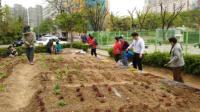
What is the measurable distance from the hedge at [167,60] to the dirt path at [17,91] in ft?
19.5

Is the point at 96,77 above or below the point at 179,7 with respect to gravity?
below

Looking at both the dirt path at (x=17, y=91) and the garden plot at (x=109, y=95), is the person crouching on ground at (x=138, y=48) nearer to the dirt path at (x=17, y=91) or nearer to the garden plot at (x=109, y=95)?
the garden plot at (x=109, y=95)

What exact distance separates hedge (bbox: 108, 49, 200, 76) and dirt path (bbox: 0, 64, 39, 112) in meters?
5.96

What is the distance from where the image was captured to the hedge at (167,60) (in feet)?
48.6

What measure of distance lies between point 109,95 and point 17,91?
2856mm

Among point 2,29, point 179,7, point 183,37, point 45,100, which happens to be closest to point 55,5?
point 2,29

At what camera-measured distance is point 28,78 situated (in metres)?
13.2

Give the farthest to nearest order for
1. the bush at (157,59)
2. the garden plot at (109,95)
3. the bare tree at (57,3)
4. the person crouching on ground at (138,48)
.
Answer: the bare tree at (57,3) < the bush at (157,59) < the person crouching on ground at (138,48) < the garden plot at (109,95)

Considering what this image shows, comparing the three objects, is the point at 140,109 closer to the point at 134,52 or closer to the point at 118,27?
the point at 134,52

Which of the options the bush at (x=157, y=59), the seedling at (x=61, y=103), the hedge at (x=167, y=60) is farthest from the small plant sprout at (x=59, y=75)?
the bush at (x=157, y=59)

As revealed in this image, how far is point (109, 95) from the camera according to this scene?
930 centimetres

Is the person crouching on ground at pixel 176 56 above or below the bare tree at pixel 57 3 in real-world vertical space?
below

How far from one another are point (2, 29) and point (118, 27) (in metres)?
21.5

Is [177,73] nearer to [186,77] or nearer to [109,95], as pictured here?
[186,77]
